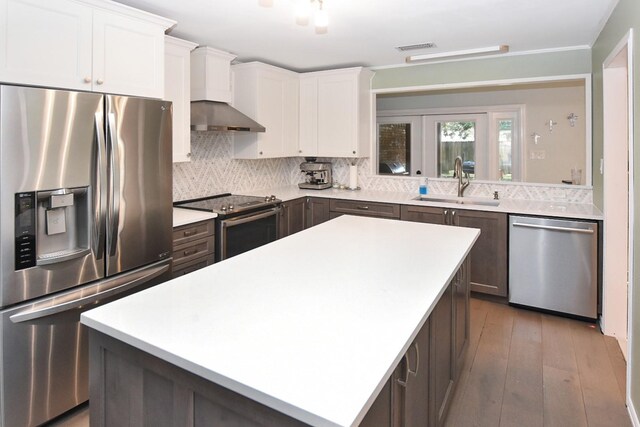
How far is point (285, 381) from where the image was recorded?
937 millimetres

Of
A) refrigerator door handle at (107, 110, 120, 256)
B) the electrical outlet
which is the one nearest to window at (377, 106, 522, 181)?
the electrical outlet

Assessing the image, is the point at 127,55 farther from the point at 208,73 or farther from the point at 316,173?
the point at 316,173

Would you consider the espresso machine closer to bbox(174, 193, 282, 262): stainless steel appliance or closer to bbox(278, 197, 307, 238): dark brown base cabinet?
bbox(278, 197, 307, 238): dark brown base cabinet

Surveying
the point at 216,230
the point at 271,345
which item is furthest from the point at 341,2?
the point at 271,345

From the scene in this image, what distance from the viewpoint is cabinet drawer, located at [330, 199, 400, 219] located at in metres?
4.15

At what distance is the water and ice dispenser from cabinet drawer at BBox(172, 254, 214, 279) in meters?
0.83

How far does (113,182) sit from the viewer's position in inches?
89.7

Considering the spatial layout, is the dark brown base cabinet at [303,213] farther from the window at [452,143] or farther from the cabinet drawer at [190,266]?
the window at [452,143]

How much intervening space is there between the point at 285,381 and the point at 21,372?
175 cm

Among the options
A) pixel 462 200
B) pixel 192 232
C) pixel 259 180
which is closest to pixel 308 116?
pixel 259 180

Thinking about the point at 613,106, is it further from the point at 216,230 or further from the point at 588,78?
the point at 216,230

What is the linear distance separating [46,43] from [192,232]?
1.47m

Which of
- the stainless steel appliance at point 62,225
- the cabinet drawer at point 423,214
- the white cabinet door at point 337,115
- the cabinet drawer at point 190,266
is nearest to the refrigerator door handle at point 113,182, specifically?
the stainless steel appliance at point 62,225

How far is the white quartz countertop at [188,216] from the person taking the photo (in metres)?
2.99
